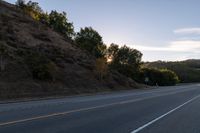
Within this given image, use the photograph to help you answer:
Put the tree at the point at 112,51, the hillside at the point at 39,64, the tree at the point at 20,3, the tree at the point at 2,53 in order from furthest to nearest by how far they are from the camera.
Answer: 1. the tree at the point at 112,51
2. the tree at the point at 20,3
3. the tree at the point at 2,53
4. the hillside at the point at 39,64

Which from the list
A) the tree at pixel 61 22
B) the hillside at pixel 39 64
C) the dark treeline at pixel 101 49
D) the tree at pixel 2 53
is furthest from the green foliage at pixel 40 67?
the tree at pixel 61 22

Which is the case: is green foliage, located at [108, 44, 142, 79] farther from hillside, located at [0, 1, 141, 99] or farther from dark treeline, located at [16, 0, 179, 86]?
hillside, located at [0, 1, 141, 99]

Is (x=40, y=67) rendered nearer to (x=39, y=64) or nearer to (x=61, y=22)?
(x=39, y=64)

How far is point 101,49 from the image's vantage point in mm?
113812

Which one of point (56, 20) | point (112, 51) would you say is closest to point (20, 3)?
point (56, 20)

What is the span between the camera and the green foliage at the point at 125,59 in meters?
117

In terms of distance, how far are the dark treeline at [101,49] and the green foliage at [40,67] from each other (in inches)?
1273

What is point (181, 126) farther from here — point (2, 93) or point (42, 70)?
point (42, 70)

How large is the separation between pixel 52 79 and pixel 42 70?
170 centimetres

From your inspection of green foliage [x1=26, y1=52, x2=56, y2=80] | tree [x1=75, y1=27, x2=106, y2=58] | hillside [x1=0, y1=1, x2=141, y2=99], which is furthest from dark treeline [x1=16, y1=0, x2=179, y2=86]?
green foliage [x1=26, y1=52, x2=56, y2=80]

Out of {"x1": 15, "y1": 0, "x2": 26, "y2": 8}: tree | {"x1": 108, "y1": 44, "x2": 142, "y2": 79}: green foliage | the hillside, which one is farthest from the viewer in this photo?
{"x1": 108, "y1": 44, "x2": 142, "y2": 79}: green foliage

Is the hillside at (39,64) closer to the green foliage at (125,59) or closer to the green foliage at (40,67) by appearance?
the green foliage at (40,67)

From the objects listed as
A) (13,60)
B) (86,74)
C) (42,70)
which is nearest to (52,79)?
(42,70)

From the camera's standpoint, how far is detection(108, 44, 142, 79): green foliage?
117 metres
